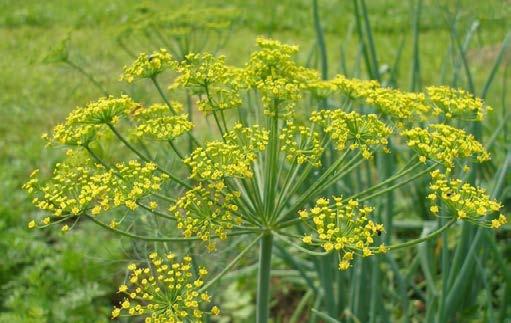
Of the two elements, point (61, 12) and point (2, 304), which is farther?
point (61, 12)

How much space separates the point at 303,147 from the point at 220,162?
217 mm

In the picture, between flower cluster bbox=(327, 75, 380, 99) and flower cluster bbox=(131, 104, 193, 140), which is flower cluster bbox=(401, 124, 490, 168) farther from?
flower cluster bbox=(131, 104, 193, 140)

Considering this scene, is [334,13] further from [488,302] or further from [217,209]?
[217,209]

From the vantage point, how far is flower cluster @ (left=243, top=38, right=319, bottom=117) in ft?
4.84

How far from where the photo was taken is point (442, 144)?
1.38 metres

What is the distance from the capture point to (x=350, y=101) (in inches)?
68.5

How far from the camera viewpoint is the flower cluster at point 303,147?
4.55 feet

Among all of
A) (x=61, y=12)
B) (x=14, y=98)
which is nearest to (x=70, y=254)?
(x=14, y=98)

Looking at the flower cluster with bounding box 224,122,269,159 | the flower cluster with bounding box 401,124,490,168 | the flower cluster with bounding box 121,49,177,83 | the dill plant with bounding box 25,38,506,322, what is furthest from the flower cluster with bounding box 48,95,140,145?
the flower cluster with bounding box 401,124,490,168

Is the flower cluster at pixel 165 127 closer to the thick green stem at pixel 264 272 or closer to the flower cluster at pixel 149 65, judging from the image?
the flower cluster at pixel 149 65

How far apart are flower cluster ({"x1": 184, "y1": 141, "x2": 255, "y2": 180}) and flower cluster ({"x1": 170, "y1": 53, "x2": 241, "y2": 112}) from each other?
168mm

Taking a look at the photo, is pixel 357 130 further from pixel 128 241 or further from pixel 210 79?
pixel 128 241

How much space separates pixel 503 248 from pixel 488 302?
0.77 m

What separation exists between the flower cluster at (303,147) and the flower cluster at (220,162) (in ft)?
0.34
